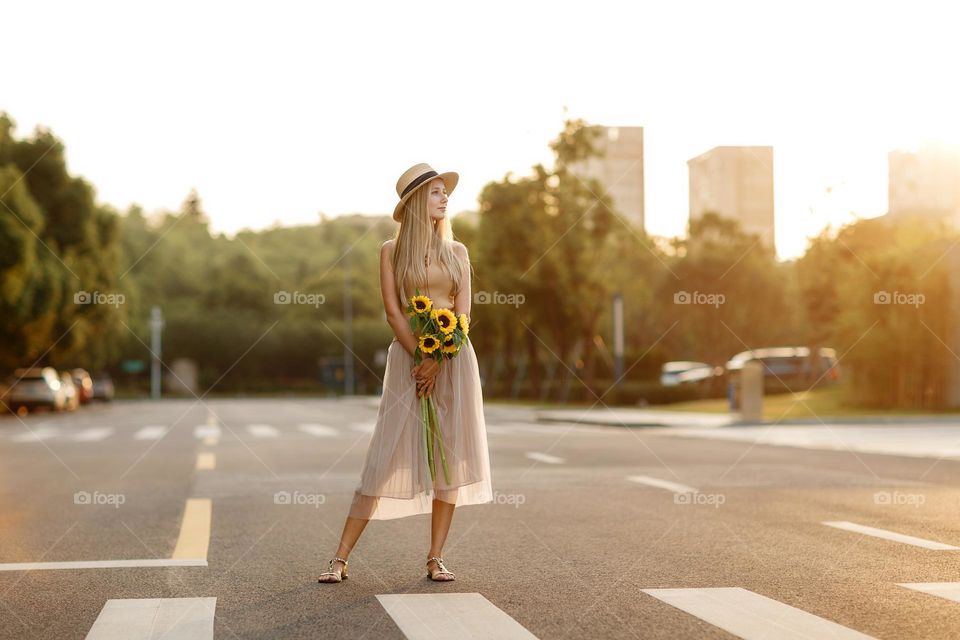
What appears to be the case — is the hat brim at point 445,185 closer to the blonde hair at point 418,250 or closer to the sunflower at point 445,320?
the blonde hair at point 418,250

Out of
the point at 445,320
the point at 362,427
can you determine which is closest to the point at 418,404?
the point at 445,320

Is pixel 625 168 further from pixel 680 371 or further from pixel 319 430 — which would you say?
pixel 319 430

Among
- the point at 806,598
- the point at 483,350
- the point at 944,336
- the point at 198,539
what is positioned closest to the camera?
the point at 806,598

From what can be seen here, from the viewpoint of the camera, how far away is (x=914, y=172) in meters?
44.1

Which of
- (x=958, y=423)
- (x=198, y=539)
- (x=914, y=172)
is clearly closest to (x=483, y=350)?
(x=914, y=172)

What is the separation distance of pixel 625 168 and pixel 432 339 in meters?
74.2

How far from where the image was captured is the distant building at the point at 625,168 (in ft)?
236

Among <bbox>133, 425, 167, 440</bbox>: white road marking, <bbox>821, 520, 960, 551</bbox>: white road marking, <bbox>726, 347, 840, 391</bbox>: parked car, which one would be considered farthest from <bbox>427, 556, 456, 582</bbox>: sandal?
<bbox>726, 347, 840, 391</bbox>: parked car

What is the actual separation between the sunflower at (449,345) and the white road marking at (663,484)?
555 cm

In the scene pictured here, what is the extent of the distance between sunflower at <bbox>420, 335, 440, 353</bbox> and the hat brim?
0.75 metres

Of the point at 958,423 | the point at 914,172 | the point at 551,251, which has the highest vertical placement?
the point at 914,172

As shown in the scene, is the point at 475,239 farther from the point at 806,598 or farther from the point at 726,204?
the point at 806,598

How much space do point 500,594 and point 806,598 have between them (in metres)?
1.42

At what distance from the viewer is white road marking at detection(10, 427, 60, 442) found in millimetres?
23000
